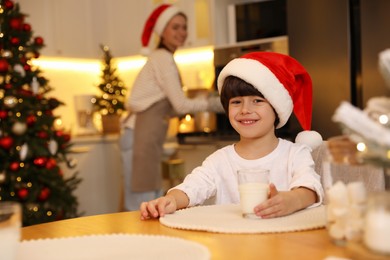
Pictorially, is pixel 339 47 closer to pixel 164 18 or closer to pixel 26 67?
pixel 164 18

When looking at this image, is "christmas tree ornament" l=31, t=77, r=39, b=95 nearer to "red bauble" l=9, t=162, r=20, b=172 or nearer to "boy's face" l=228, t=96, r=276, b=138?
"red bauble" l=9, t=162, r=20, b=172

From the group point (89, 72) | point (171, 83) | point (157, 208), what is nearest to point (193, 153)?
point (171, 83)

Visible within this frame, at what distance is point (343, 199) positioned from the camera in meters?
0.86

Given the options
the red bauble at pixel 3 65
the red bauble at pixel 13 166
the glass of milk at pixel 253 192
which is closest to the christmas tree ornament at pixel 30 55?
the red bauble at pixel 3 65

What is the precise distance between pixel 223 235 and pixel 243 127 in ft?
1.93

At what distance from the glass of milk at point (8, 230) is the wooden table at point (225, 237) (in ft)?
0.95

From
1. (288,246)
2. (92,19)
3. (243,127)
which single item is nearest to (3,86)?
(92,19)

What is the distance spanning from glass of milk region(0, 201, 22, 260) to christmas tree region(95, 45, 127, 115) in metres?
4.39

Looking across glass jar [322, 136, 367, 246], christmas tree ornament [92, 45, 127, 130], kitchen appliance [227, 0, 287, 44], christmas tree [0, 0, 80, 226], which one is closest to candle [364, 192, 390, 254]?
glass jar [322, 136, 367, 246]

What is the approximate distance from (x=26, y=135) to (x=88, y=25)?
191 cm

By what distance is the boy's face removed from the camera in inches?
63.1

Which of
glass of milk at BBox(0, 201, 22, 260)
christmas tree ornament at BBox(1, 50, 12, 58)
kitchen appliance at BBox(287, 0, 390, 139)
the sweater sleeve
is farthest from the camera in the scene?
christmas tree ornament at BBox(1, 50, 12, 58)

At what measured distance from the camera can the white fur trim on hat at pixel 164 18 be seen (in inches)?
145

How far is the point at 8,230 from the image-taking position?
842 millimetres
